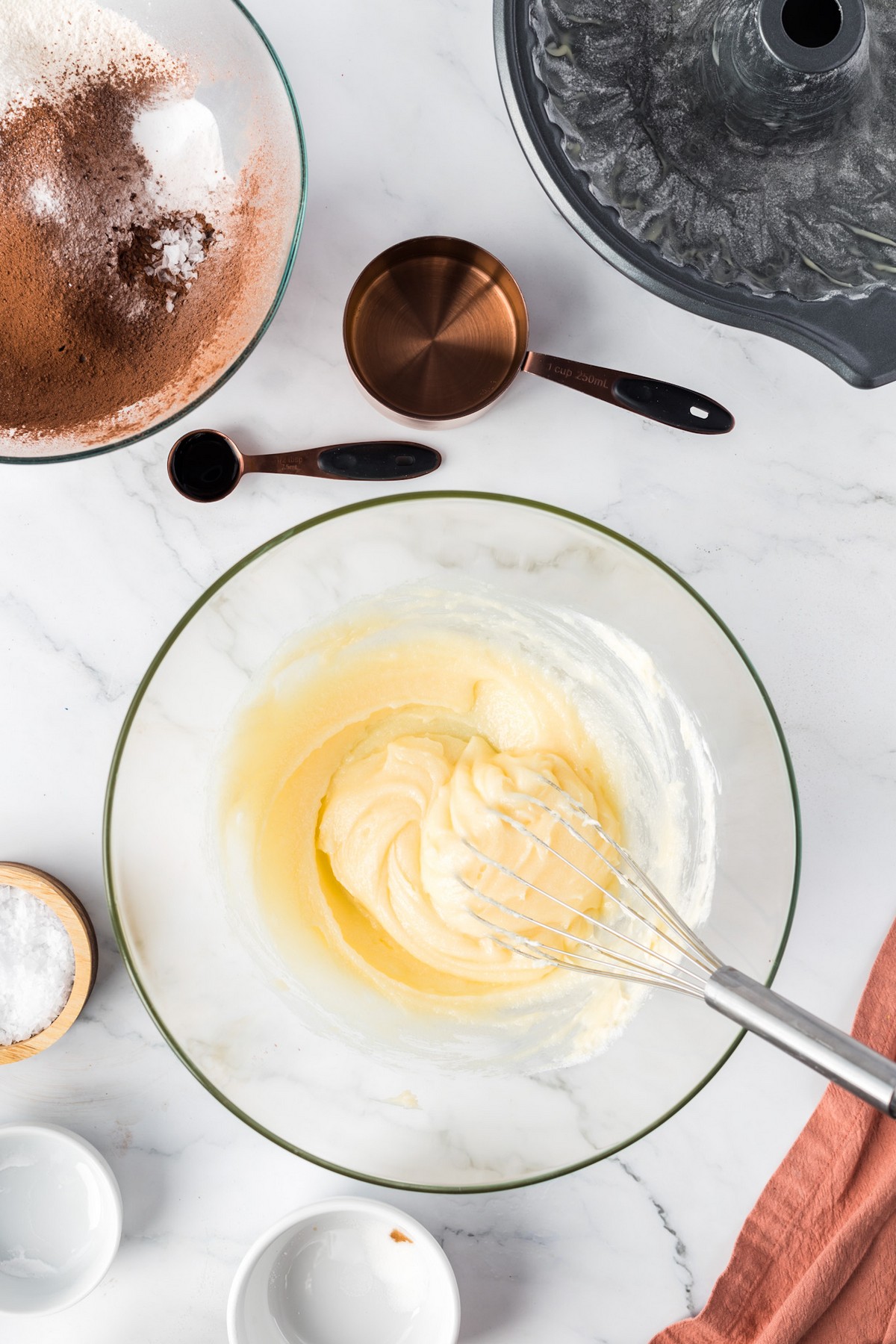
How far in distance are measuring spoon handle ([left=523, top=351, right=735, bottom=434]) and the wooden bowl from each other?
2.44ft

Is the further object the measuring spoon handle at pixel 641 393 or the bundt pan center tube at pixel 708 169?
the measuring spoon handle at pixel 641 393

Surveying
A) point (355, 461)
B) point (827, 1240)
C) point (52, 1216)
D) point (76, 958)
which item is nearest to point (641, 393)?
point (355, 461)

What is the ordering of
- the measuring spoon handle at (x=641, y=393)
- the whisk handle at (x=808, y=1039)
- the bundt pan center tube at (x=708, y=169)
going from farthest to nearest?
the measuring spoon handle at (x=641, y=393) < the bundt pan center tube at (x=708, y=169) < the whisk handle at (x=808, y=1039)

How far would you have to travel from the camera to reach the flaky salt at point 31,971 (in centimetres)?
105

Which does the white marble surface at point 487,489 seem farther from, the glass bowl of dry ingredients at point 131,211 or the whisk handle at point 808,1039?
the whisk handle at point 808,1039

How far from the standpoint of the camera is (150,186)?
1021 millimetres

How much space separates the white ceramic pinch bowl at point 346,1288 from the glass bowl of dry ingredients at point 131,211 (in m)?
0.87

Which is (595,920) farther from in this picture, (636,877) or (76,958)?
(76,958)

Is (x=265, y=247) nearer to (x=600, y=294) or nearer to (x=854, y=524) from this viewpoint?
(x=600, y=294)

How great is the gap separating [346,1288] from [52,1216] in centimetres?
34

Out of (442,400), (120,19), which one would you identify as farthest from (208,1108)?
(120,19)

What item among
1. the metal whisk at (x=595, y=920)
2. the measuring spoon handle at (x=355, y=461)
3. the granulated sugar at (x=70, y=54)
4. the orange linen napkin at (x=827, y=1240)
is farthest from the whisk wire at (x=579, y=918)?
the granulated sugar at (x=70, y=54)

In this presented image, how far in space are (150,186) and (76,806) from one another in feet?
2.17

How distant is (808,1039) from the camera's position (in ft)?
2.23
